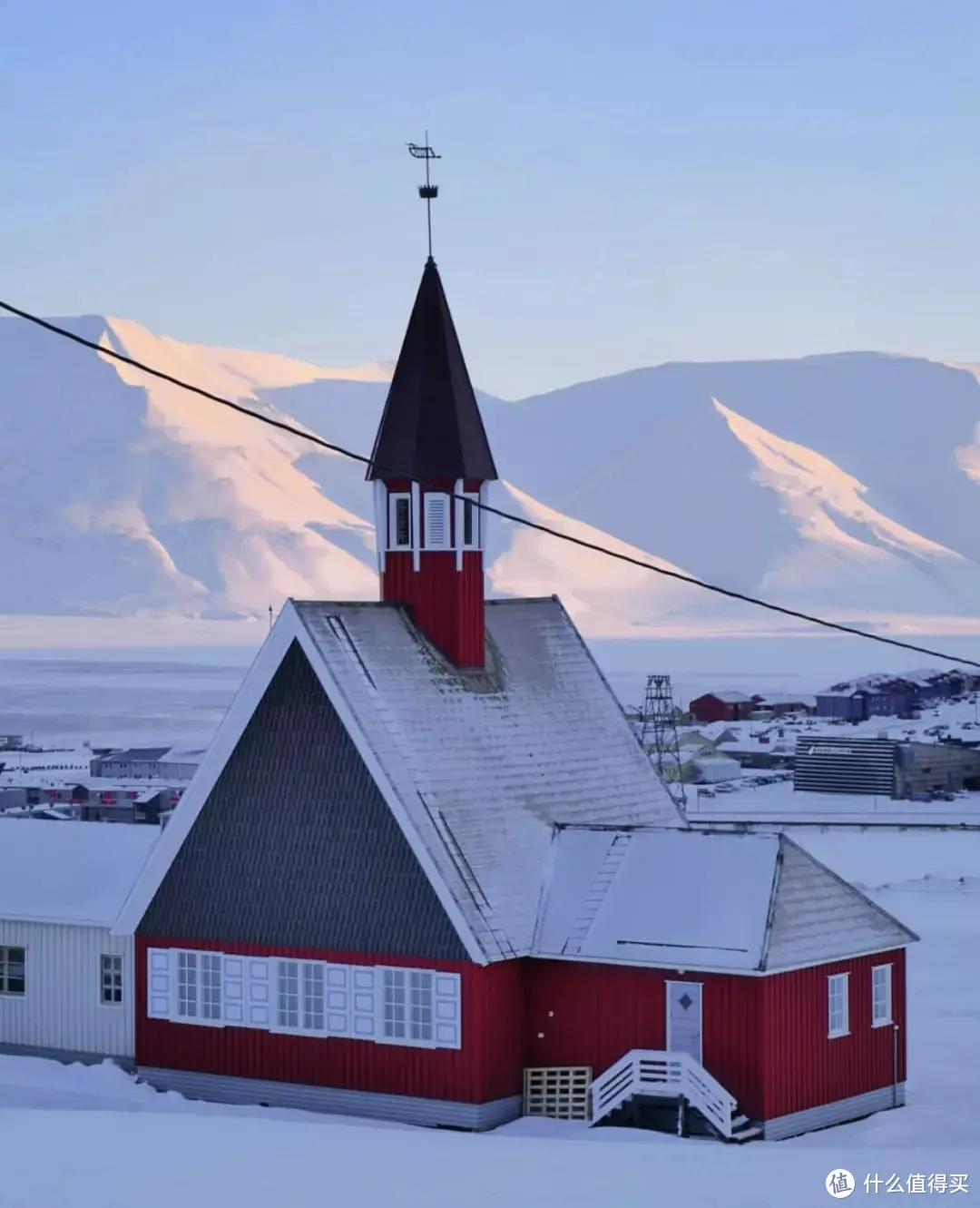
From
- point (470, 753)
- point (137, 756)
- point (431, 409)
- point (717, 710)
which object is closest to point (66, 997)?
point (470, 753)

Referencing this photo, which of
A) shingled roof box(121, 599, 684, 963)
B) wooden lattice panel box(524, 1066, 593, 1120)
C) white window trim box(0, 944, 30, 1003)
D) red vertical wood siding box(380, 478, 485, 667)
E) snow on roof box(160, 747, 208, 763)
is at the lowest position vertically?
wooden lattice panel box(524, 1066, 593, 1120)

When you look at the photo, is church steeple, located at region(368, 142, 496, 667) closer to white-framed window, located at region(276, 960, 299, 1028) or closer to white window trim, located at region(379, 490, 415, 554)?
white window trim, located at region(379, 490, 415, 554)

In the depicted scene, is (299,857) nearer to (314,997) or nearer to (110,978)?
(314,997)

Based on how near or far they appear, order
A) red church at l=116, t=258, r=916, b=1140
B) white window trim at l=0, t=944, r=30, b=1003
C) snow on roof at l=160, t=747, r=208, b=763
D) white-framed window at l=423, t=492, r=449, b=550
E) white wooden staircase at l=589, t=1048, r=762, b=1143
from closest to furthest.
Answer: white wooden staircase at l=589, t=1048, r=762, b=1143 → red church at l=116, t=258, r=916, b=1140 → white-framed window at l=423, t=492, r=449, b=550 → white window trim at l=0, t=944, r=30, b=1003 → snow on roof at l=160, t=747, r=208, b=763

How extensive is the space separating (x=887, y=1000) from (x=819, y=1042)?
6.30ft

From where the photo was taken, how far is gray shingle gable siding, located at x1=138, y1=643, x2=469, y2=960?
1158 inches

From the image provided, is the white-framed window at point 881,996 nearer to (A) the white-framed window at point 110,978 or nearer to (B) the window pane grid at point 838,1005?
(B) the window pane grid at point 838,1005

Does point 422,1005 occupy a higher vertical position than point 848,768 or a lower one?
higher

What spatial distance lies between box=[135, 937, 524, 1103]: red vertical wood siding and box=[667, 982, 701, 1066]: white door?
223 centimetres

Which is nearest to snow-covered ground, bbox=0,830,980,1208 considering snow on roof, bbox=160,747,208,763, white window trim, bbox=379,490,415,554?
white window trim, bbox=379,490,415,554

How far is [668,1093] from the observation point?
28.0 m

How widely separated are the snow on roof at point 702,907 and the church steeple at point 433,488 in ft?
13.7

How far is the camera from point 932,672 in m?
161

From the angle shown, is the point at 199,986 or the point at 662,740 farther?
the point at 662,740
